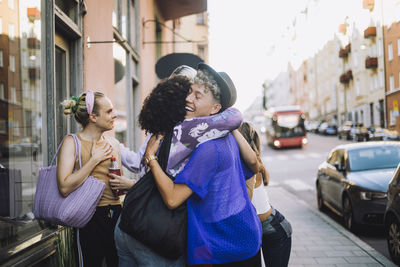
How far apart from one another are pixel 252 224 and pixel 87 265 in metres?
1.53

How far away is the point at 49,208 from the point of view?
2.95m

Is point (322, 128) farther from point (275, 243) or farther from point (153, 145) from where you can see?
point (153, 145)

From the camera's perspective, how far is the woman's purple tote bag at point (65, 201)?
294 cm

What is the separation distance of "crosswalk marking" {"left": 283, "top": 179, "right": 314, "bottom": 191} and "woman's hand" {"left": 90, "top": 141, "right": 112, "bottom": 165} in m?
12.9

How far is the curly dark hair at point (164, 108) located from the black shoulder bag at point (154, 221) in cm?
27

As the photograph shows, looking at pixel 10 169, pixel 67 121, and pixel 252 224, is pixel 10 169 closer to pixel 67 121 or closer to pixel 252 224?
pixel 67 121

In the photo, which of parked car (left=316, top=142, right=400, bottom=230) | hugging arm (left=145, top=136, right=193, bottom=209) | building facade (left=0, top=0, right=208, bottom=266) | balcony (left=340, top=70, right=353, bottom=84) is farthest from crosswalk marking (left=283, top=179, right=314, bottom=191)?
balcony (left=340, top=70, right=353, bottom=84)

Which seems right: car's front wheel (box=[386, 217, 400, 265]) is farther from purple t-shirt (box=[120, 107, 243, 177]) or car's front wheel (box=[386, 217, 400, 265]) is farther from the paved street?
purple t-shirt (box=[120, 107, 243, 177])

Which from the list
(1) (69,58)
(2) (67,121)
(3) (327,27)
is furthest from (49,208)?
(3) (327,27)

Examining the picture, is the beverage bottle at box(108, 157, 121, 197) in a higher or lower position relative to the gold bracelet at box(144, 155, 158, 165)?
lower

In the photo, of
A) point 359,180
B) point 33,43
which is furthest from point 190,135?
point 359,180

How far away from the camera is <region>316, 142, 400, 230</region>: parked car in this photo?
7727 mm

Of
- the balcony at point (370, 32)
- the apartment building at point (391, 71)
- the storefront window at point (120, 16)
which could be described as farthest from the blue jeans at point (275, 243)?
the balcony at point (370, 32)

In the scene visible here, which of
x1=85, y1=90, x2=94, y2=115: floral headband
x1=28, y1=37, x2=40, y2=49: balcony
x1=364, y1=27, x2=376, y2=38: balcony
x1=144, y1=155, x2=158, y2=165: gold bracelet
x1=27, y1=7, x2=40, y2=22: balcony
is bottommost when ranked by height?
x1=144, y1=155, x2=158, y2=165: gold bracelet
